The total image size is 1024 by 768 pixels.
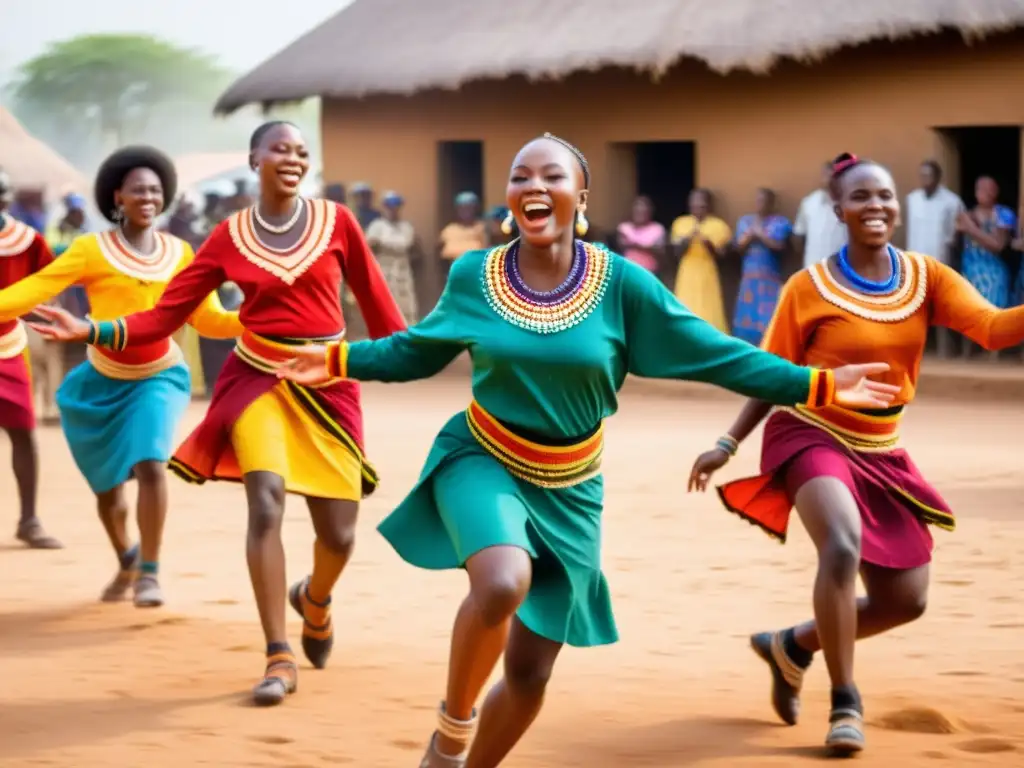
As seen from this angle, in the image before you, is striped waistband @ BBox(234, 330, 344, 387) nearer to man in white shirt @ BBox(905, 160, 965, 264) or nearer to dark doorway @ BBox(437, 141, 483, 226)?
man in white shirt @ BBox(905, 160, 965, 264)

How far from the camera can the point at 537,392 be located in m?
5.24

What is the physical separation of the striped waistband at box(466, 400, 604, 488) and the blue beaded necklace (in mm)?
1308

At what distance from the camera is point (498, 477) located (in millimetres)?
5285

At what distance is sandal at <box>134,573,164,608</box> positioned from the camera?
26.9 feet

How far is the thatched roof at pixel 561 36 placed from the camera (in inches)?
693

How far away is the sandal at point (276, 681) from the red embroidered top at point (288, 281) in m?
1.14

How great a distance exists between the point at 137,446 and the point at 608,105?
506 inches

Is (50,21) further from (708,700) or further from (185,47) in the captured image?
(708,700)

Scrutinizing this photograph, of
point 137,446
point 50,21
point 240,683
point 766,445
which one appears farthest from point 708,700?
point 50,21

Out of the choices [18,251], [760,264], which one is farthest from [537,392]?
[760,264]

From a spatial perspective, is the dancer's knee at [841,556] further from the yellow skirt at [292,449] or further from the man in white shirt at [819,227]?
the man in white shirt at [819,227]

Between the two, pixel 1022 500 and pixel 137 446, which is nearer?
pixel 137 446

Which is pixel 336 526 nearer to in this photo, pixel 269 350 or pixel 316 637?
pixel 316 637

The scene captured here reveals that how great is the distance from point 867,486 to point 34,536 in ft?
17.0
